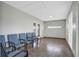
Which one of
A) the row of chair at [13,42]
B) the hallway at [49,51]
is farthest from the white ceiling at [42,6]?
the hallway at [49,51]

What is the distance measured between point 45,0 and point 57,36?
797cm

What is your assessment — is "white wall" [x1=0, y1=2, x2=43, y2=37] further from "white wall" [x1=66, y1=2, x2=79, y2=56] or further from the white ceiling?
"white wall" [x1=66, y1=2, x2=79, y2=56]

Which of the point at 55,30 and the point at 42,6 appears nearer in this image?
the point at 42,6

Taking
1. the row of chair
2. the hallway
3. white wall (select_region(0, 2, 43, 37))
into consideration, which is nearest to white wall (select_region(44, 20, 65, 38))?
the hallway

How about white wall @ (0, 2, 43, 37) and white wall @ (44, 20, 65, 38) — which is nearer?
white wall @ (0, 2, 43, 37)

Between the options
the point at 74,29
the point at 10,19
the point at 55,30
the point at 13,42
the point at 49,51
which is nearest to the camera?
the point at 74,29

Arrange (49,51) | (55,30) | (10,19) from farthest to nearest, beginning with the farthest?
1. (55,30)
2. (10,19)
3. (49,51)

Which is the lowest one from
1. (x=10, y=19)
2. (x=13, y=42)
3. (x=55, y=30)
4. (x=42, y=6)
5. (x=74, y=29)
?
(x=13, y=42)

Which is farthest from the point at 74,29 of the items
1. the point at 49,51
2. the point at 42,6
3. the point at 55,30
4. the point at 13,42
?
the point at 55,30

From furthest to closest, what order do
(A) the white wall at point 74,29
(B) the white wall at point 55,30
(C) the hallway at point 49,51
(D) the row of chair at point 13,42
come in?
(B) the white wall at point 55,30
(C) the hallway at point 49,51
(D) the row of chair at point 13,42
(A) the white wall at point 74,29

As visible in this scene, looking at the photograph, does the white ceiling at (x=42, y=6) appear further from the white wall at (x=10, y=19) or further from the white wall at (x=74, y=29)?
the white wall at (x=74, y=29)

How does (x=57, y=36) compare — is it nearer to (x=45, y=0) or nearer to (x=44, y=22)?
(x=44, y=22)

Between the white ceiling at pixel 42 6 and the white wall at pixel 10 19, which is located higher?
the white ceiling at pixel 42 6

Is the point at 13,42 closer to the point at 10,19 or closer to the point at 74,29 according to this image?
the point at 10,19
